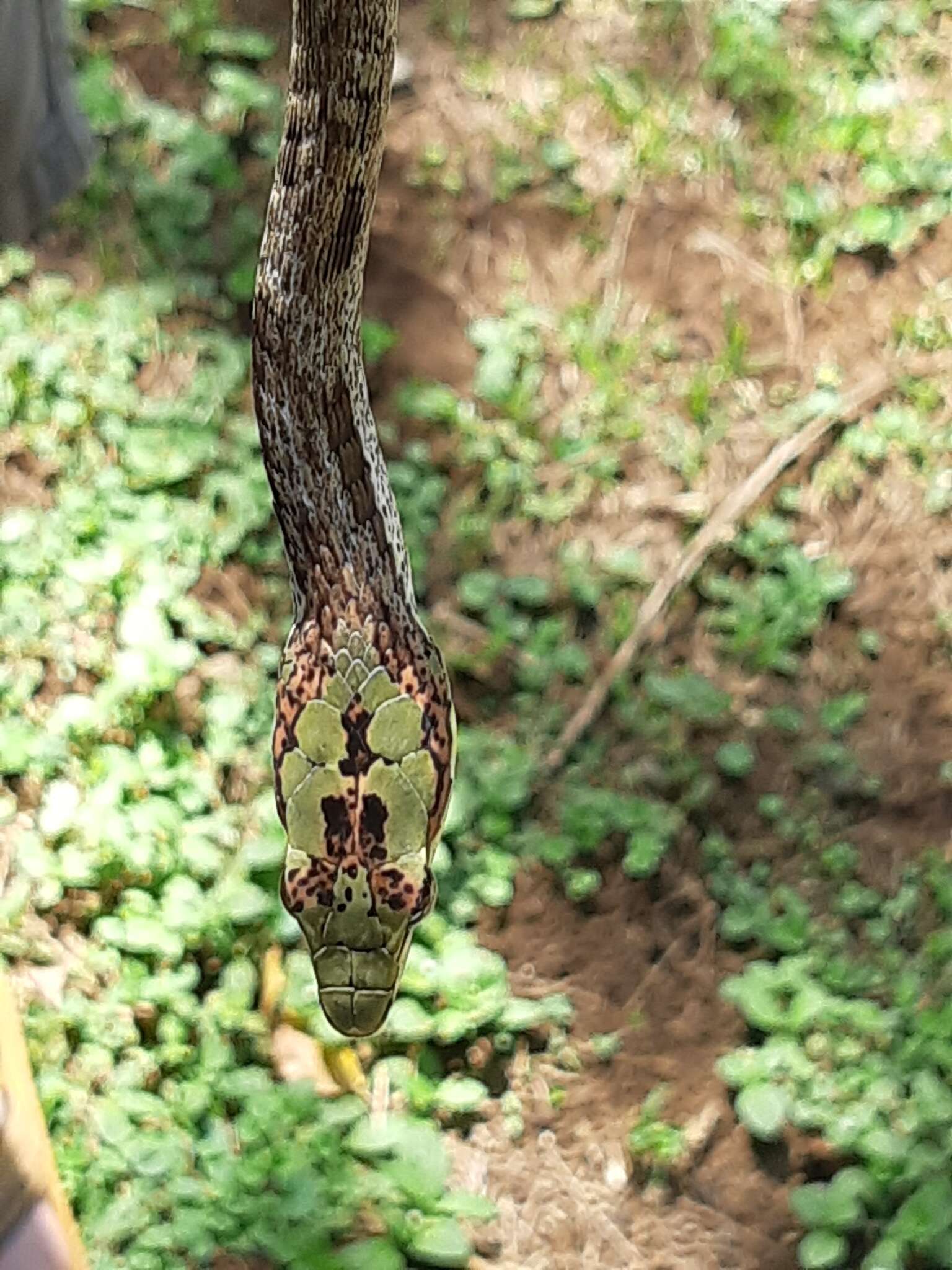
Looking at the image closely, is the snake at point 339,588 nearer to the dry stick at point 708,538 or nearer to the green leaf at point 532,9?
the dry stick at point 708,538

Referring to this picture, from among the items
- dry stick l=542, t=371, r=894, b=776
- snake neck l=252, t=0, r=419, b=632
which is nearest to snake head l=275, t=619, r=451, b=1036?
snake neck l=252, t=0, r=419, b=632

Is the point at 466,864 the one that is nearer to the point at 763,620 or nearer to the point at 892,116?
the point at 763,620

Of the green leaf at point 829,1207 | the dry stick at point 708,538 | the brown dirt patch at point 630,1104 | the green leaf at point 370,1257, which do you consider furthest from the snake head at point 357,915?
the dry stick at point 708,538

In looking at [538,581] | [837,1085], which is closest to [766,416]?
[538,581]

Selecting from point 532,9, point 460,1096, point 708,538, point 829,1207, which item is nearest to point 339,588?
point 460,1096

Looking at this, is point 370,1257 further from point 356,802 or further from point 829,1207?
point 356,802
